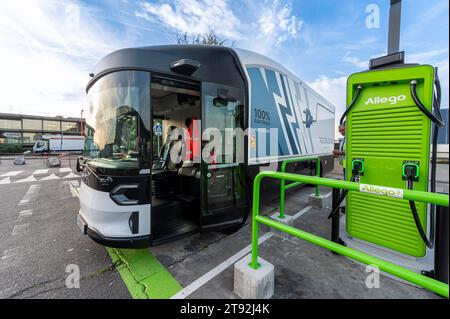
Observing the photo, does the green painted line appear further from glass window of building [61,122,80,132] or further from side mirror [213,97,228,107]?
glass window of building [61,122,80,132]

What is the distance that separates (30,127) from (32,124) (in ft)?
2.16

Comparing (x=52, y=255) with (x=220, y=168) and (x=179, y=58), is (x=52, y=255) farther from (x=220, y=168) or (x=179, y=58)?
(x=179, y=58)

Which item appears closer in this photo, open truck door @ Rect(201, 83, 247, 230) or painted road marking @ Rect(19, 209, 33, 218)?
open truck door @ Rect(201, 83, 247, 230)

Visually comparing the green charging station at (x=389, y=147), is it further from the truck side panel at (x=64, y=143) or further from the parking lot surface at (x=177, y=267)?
the truck side panel at (x=64, y=143)

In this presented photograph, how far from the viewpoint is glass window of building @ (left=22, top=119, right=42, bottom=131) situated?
36.0 m

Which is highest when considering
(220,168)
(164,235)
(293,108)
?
(293,108)

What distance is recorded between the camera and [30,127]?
36625mm

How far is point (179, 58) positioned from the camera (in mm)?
2508

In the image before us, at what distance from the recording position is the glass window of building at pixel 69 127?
39.7m

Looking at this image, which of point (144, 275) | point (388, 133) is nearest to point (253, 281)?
point (144, 275)

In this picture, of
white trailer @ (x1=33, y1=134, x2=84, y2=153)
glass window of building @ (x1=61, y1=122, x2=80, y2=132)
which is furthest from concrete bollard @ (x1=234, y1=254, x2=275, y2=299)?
glass window of building @ (x1=61, y1=122, x2=80, y2=132)

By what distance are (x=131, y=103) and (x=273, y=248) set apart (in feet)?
9.07

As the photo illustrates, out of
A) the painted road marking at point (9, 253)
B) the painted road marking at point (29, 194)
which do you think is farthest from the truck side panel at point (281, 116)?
the painted road marking at point (29, 194)
